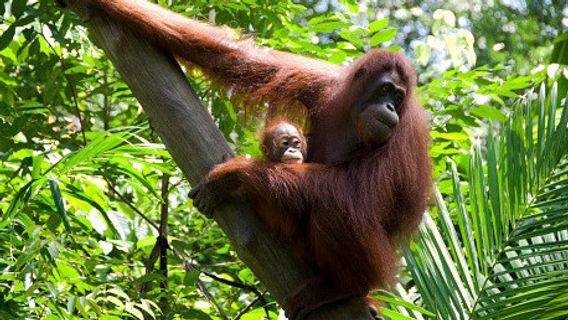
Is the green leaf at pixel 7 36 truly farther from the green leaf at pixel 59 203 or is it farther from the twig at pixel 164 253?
the twig at pixel 164 253

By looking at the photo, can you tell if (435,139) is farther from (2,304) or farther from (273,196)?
(2,304)

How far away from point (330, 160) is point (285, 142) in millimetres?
283

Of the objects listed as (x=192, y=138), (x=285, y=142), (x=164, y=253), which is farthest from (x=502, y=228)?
(x=164, y=253)

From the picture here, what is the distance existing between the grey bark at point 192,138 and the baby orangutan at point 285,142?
961 millimetres

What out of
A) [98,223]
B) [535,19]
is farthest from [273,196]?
[535,19]

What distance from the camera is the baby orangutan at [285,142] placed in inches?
151

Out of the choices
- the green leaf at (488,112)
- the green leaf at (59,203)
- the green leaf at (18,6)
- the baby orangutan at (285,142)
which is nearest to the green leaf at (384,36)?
the green leaf at (488,112)

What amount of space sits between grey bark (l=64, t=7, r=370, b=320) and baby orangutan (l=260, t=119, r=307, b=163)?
3.15 feet

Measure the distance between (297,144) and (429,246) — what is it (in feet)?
3.00

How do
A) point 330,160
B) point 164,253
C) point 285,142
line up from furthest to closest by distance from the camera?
point 164,253
point 285,142
point 330,160

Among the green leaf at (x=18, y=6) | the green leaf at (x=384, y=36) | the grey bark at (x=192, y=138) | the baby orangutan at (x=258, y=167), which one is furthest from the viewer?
the green leaf at (x=384, y=36)

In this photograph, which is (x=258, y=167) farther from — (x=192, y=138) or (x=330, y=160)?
(x=330, y=160)

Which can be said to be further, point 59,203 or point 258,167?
point 258,167

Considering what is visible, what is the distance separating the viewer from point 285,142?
3.87 metres
